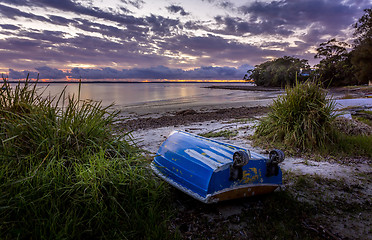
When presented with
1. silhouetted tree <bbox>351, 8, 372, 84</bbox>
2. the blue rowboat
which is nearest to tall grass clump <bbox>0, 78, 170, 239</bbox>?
the blue rowboat

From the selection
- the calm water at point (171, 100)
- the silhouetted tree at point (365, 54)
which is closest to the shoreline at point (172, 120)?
the calm water at point (171, 100)

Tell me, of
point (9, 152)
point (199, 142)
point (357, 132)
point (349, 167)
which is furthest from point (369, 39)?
point (9, 152)

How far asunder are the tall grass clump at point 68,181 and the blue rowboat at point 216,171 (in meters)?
0.49

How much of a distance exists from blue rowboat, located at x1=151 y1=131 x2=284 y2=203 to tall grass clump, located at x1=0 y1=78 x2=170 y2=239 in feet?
1.60

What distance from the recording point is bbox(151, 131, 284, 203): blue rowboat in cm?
329

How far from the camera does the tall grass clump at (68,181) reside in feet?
8.45

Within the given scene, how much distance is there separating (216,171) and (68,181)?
6.39 feet

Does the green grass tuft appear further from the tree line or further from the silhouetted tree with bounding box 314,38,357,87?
the silhouetted tree with bounding box 314,38,357,87

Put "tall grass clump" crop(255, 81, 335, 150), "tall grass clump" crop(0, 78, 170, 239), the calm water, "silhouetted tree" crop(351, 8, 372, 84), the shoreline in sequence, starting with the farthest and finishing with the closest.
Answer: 1. "silhouetted tree" crop(351, 8, 372, 84)
2. the calm water
3. the shoreline
4. "tall grass clump" crop(255, 81, 335, 150)
5. "tall grass clump" crop(0, 78, 170, 239)

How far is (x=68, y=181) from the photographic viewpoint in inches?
118

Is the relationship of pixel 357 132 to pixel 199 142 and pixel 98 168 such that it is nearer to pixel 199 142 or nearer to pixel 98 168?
pixel 199 142

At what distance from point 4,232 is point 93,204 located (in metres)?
0.86

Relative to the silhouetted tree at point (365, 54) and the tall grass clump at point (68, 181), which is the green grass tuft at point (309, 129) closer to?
the tall grass clump at point (68, 181)

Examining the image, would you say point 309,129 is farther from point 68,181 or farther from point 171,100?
point 171,100
